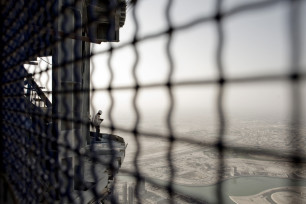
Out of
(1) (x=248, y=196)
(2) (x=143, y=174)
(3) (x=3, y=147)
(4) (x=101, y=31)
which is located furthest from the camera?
(1) (x=248, y=196)

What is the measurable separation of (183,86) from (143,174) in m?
0.45

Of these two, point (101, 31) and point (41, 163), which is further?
point (101, 31)

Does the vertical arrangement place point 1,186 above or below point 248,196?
above

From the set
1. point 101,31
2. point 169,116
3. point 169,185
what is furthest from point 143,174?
point 101,31

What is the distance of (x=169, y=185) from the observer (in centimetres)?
87


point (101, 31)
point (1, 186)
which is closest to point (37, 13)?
point (1, 186)

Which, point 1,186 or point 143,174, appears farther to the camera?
point 1,186

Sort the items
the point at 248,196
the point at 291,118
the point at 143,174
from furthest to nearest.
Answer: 1. the point at 248,196
2. the point at 143,174
3. the point at 291,118

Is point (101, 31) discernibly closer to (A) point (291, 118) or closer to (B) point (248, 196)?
(A) point (291, 118)

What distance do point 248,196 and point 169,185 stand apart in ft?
92.5

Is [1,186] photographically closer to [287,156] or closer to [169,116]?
[169,116]

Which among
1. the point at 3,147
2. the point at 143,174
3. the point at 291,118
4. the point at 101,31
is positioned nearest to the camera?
the point at 291,118

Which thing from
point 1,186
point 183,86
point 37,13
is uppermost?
point 37,13

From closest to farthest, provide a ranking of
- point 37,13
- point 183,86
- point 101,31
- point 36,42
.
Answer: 1. point 183,86
2. point 37,13
3. point 36,42
4. point 101,31
